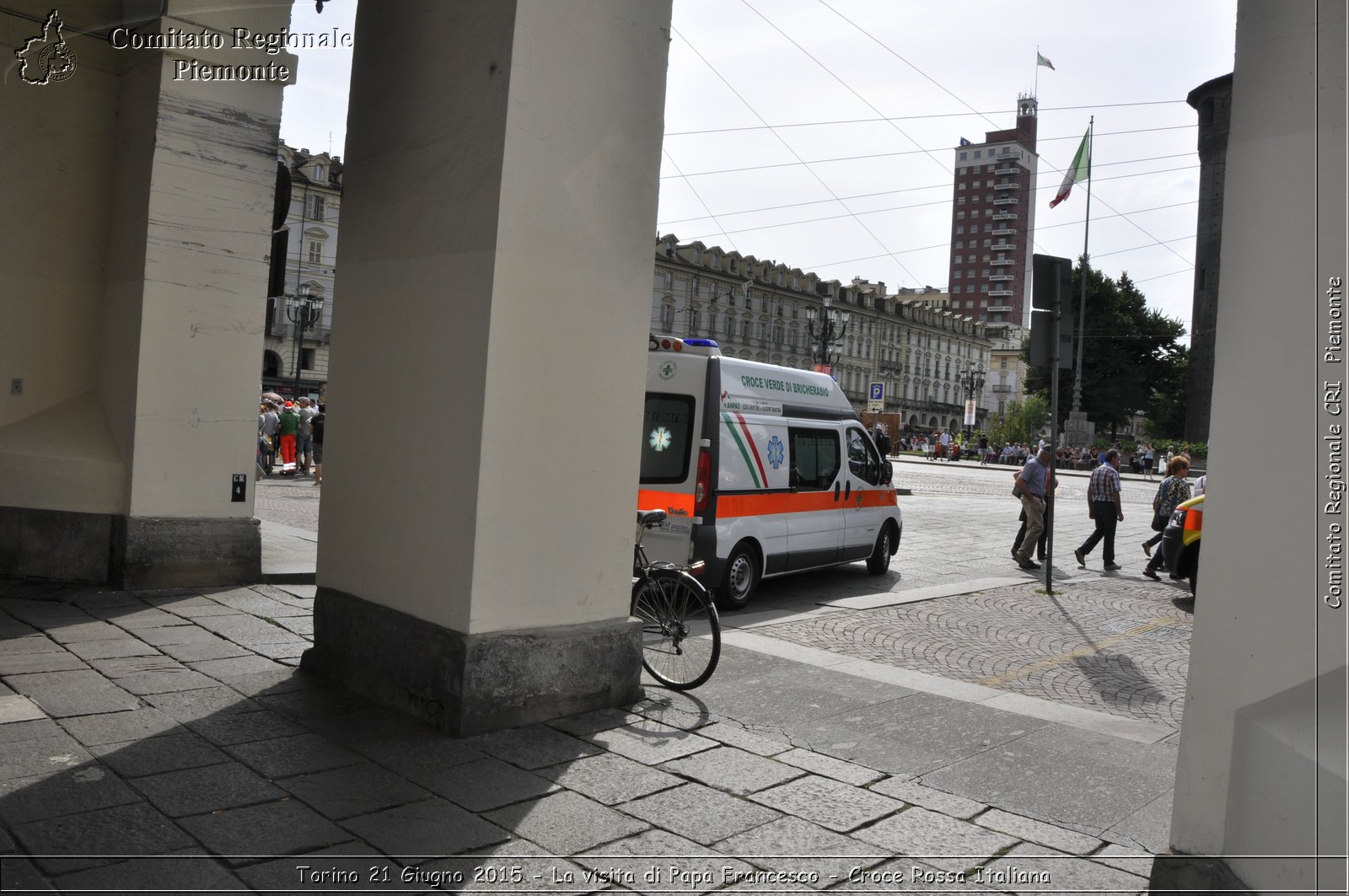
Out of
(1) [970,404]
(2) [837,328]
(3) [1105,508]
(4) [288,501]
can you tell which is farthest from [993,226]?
(4) [288,501]

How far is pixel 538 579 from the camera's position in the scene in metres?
4.75

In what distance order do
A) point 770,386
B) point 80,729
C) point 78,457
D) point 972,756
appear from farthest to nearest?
point 770,386 < point 78,457 < point 972,756 < point 80,729

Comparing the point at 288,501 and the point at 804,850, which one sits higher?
the point at 288,501

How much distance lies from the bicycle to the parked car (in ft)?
22.0

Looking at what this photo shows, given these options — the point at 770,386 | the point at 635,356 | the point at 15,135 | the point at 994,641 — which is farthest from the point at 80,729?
the point at 770,386

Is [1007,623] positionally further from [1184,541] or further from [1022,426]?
[1022,426]

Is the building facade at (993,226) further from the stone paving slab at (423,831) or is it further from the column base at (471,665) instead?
the stone paving slab at (423,831)

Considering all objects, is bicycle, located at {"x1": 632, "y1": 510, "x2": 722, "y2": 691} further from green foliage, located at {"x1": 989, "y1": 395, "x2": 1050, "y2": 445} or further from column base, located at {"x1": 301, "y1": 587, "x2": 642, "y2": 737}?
green foliage, located at {"x1": 989, "y1": 395, "x2": 1050, "y2": 445}

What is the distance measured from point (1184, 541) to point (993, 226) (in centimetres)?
13069

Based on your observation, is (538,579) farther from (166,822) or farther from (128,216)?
(128,216)

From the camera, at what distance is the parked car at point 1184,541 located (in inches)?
409

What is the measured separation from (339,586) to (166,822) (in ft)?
6.60

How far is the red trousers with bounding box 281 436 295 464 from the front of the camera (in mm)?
22828

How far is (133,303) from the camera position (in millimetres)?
7340
